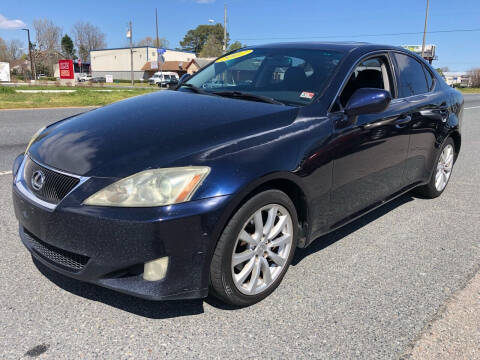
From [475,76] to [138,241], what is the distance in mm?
82428

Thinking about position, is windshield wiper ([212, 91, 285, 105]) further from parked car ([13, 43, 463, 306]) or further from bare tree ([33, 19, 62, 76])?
bare tree ([33, 19, 62, 76])

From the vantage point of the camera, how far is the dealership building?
79.6 m

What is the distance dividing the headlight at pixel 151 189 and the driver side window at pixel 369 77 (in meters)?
1.46

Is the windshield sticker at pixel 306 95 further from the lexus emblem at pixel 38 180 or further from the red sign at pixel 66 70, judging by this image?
the red sign at pixel 66 70

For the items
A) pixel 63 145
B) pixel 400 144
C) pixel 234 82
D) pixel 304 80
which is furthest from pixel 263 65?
pixel 63 145

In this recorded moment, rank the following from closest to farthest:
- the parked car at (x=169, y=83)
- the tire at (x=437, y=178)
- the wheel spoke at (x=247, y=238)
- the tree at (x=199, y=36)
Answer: the wheel spoke at (x=247, y=238) < the parked car at (x=169, y=83) < the tire at (x=437, y=178) < the tree at (x=199, y=36)

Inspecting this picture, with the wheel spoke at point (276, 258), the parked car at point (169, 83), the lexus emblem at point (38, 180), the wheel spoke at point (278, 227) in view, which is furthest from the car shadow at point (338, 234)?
the parked car at point (169, 83)

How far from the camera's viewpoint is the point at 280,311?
8.25ft

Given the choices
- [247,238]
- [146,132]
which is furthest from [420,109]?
[146,132]

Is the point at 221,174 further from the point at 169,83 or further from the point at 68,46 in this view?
the point at 68,46

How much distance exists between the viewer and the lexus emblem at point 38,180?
2381 millimetres

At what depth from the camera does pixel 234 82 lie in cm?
358

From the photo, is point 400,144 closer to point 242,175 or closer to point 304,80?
point 304,80

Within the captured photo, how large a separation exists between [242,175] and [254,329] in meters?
0.86
